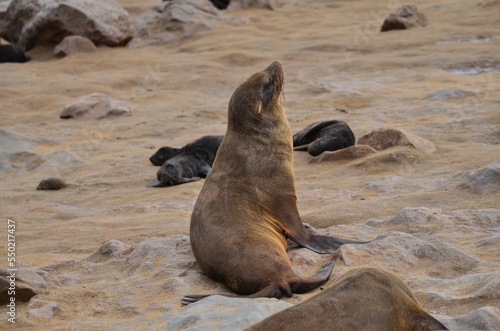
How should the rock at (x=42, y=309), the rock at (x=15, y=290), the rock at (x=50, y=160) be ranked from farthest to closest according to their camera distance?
the rock at (x=50, y=160)
the rock at (x=15, y=290)
the rock at (x=42, y=309)

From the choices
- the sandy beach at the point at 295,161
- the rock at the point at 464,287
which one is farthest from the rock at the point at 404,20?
the rock at the point at 464,287

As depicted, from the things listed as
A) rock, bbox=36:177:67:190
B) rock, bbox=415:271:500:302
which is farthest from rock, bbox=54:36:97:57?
rock, bbox=415:271:500:302

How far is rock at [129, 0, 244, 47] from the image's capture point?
1739 cm

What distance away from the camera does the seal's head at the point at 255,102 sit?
198 inches

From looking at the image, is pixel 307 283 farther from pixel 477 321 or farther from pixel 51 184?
pixel 51 184

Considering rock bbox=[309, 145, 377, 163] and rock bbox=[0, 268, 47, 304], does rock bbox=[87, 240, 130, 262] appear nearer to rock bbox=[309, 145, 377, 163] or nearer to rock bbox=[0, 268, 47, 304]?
rock bbox=[0, 268, 47, 304]

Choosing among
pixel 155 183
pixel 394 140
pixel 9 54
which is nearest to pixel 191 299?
pixel 155 183

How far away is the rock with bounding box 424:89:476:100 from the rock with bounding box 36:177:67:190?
491cm

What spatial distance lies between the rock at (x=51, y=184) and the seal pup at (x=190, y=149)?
1.07m

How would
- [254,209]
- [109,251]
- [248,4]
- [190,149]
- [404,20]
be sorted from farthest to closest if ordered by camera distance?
1. [248,4]
2. [404,20]
3. [190,149]
4. [109,251]
5. [254,209]

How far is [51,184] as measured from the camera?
794 cm

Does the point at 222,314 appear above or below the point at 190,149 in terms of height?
above

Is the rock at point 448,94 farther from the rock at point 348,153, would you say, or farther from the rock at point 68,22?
the rock at point 68,22

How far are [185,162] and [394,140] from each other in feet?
7.01
